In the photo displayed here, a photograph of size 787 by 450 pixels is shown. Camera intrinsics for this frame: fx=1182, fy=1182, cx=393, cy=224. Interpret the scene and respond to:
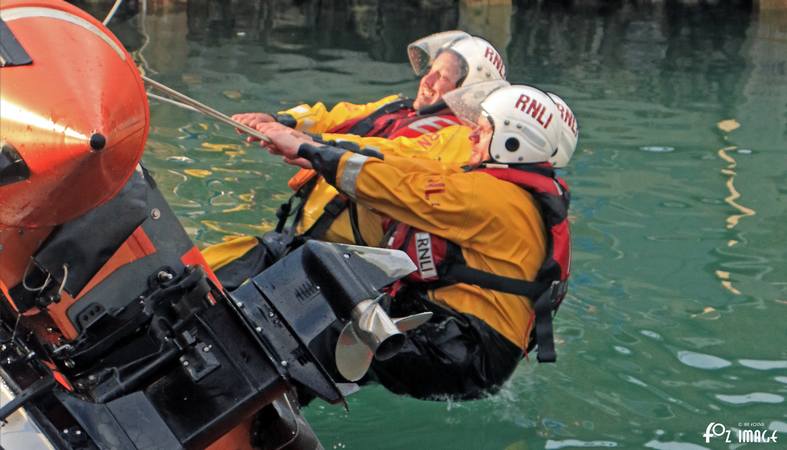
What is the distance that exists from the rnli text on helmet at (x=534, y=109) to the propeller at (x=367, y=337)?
2.28m

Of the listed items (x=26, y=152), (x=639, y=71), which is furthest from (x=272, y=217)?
(x=639, y=71)

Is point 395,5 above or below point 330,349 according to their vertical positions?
below

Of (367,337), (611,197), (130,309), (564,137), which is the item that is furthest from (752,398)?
(130,309)

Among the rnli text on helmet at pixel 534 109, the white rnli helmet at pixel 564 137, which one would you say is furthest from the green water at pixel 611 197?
the rnli text on helmet at pixel 534 109

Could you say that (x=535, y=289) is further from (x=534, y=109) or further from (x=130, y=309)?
(x=130, y=309)

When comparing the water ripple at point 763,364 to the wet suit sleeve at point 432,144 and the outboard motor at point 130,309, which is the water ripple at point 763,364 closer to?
the wet suit sleeve at point 432,144

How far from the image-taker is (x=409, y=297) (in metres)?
5.20

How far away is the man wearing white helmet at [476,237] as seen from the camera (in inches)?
194

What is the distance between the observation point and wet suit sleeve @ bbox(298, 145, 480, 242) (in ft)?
16.1

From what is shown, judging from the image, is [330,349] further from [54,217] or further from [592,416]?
[592,416]

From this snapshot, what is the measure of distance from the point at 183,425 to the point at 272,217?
5.38m

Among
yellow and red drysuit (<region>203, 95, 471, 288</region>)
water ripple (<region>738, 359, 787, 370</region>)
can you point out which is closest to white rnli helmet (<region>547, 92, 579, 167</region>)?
yellow and red drysuit (<region>203, 95, 471, 288</region>)

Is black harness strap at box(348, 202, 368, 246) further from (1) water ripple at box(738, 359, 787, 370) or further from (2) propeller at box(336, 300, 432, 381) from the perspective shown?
(2) propeller at box(336, 300, 432, 381)

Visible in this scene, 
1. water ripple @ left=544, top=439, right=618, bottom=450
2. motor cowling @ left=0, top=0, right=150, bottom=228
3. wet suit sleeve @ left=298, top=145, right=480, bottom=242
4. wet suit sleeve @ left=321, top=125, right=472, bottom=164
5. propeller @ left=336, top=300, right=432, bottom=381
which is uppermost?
motor cowling @ left=0, top=0, right=150, bottom=228
